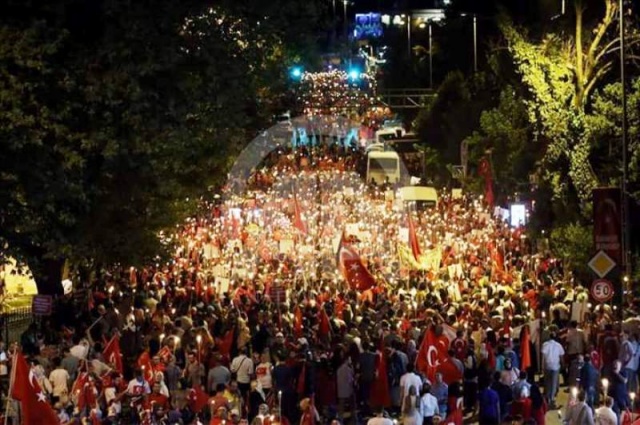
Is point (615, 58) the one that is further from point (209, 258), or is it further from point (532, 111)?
point (209, 258)

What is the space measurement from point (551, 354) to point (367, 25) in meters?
148

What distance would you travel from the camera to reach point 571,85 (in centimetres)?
3350

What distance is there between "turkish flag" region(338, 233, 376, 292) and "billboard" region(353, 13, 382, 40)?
130m

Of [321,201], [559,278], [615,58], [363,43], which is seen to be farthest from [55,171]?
[363,43]

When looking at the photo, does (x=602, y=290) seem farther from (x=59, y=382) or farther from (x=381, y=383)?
(x=59, y=382)

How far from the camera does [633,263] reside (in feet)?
103

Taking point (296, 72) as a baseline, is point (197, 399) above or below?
below

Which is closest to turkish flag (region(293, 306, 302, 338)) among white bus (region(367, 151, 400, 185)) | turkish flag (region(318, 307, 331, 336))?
turkish flag (region(318, 307, 331, 336))

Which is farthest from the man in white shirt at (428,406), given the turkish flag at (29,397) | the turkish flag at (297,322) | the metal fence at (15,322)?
the metal fence at (15,322)

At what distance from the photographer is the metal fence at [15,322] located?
27.7 meters

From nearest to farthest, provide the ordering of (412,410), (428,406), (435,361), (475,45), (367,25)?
(412,410) < (428,406) < (435,361) < (475,45) < (367,25)

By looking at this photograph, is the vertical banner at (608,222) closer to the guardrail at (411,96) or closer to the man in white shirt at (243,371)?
the man in white shirt at (243,371)

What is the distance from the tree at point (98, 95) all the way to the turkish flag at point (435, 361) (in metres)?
5.50

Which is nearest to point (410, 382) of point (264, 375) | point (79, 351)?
point (264, 375)
